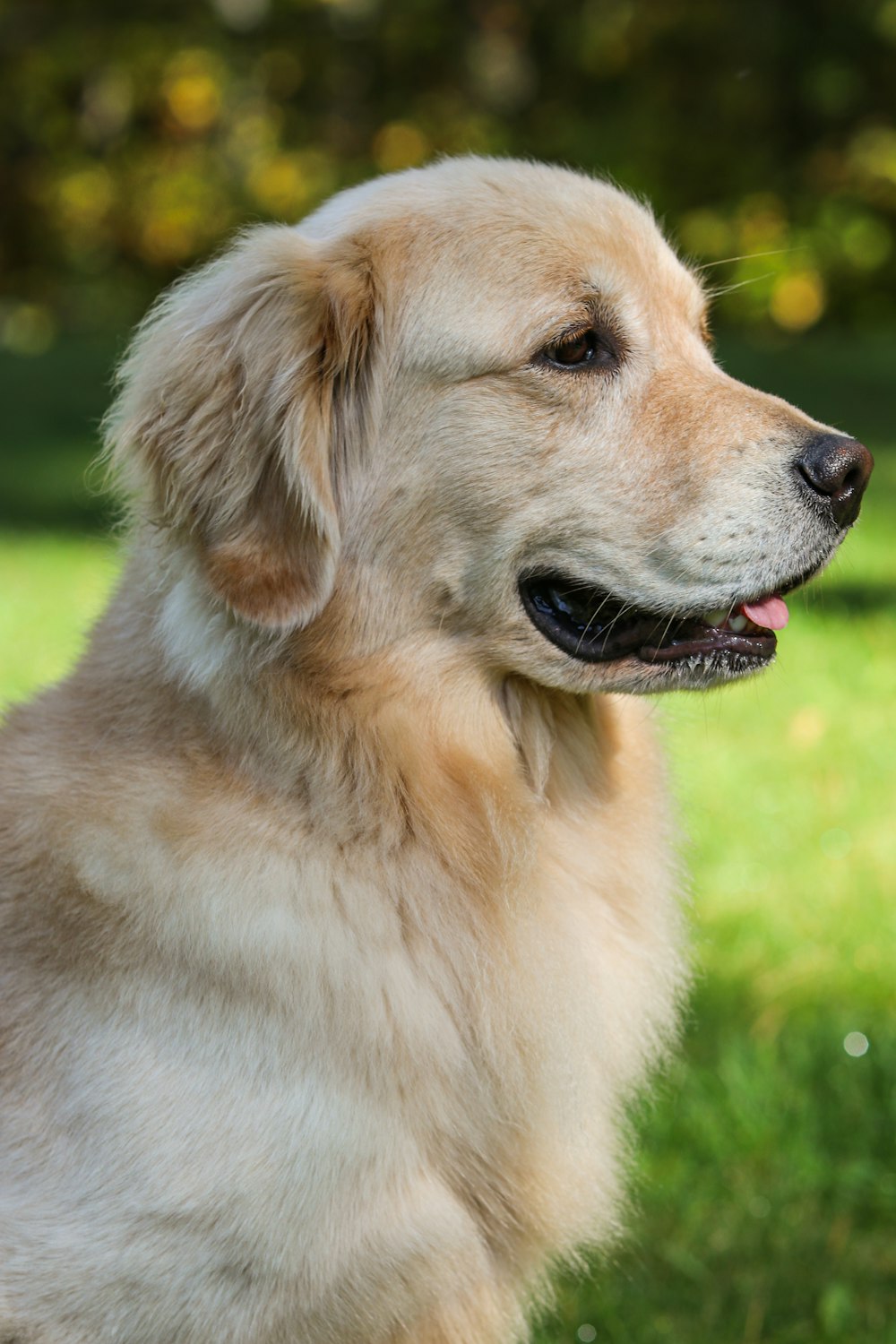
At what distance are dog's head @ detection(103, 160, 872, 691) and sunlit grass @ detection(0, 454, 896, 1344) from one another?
62 centimetres

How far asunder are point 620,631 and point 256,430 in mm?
755

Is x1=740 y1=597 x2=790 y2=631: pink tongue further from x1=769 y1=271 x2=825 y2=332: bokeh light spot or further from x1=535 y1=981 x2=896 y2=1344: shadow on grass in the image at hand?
x1=769 y1=271 x2=825 y2=332: bokeh light spot

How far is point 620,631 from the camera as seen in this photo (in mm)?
2828

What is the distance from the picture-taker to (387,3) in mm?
23719

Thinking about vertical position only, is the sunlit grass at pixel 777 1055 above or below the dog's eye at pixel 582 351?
below

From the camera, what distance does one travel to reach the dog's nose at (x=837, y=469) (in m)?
2.74

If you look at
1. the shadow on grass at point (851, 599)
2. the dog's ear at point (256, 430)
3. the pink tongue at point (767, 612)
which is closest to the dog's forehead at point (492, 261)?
the dog's ear at point (256, 430)

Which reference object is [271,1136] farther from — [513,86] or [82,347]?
[513,86]

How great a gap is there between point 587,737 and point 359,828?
0.57 metres

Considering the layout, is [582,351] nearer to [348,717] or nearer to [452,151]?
[348,717]

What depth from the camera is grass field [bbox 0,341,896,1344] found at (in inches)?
130

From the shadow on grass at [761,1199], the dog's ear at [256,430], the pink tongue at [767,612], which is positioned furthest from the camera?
the shadow on grass at [761,1199]

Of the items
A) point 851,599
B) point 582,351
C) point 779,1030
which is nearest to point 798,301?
point 851,599

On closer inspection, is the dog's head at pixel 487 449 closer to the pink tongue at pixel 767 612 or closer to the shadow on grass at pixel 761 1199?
the pink tongue at pixel 767 612
